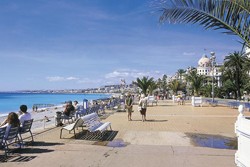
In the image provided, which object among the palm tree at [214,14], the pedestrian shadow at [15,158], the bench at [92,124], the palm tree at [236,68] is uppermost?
the palm tree at [236,68]

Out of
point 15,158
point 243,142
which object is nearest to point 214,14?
point 243,142

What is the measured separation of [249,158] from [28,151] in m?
5.63

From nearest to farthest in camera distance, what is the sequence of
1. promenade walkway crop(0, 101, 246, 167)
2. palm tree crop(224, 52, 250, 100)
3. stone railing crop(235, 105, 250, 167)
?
stone railing crop(235, 105, 250, 167)
promenade walkway crop(0, 101, 246, 167)
palm tree crop(224, 52, 250, 100)

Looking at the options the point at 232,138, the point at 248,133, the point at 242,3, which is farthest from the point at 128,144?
the point at 242,3

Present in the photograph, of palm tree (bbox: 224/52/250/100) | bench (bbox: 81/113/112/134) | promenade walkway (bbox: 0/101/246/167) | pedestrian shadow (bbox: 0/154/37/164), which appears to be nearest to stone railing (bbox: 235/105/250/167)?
promenade walkway (bbox: 0/101/246/167)

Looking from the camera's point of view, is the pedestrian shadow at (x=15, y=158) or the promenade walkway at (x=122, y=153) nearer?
the promenade walkway at (x=122, y=153)

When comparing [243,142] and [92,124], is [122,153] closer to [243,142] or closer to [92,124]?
[243,142]

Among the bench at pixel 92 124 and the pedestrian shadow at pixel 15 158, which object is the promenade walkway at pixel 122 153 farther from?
the bench at pixel 92 124

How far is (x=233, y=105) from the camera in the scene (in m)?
28.1

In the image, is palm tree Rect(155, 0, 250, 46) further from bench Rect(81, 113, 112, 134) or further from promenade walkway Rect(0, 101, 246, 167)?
bench Rect(81, 113, 112, 134)

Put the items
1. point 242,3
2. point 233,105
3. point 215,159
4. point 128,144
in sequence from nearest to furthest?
point 242,3 < point 215,159 < point 128,144 < point 233,105

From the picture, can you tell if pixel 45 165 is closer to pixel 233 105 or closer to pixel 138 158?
pixel 138 158

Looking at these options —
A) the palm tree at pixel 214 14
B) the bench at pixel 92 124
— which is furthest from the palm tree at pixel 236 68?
the palm tree at pixel 214 14

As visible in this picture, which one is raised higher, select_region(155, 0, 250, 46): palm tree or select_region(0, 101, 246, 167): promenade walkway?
select_region(155, 0, 250, 46): palm tree
